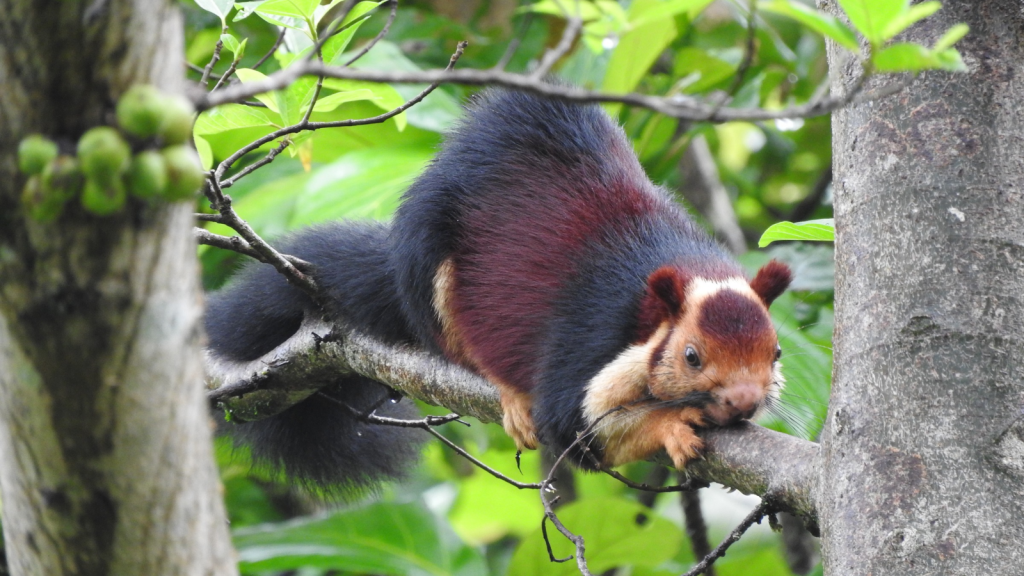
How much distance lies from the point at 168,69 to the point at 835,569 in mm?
1265

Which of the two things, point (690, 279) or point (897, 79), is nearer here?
point (897, 79)

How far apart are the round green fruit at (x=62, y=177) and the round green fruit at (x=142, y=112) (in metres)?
0.05

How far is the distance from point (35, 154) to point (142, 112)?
0.09 meters

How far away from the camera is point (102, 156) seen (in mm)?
740

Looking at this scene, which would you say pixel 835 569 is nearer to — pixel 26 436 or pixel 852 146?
pixel 852 146

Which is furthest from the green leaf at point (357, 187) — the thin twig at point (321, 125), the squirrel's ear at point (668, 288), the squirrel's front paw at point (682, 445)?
the squirrel's front paw at point (682, 445)

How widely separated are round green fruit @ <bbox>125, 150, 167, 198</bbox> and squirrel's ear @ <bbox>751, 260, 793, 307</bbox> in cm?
199

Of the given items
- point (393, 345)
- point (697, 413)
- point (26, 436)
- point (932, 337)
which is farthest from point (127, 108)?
point (393, 345)

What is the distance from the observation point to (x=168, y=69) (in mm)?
815

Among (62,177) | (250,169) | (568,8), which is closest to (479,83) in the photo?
(568,8)

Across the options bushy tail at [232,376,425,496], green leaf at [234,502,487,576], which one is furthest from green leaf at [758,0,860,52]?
green leaf at [234,502,487,576]

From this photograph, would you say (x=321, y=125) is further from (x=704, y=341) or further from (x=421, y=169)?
(x=421, y=169)

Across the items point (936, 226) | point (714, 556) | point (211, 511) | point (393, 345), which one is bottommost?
point (393, 345)

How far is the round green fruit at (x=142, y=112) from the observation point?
75cm
